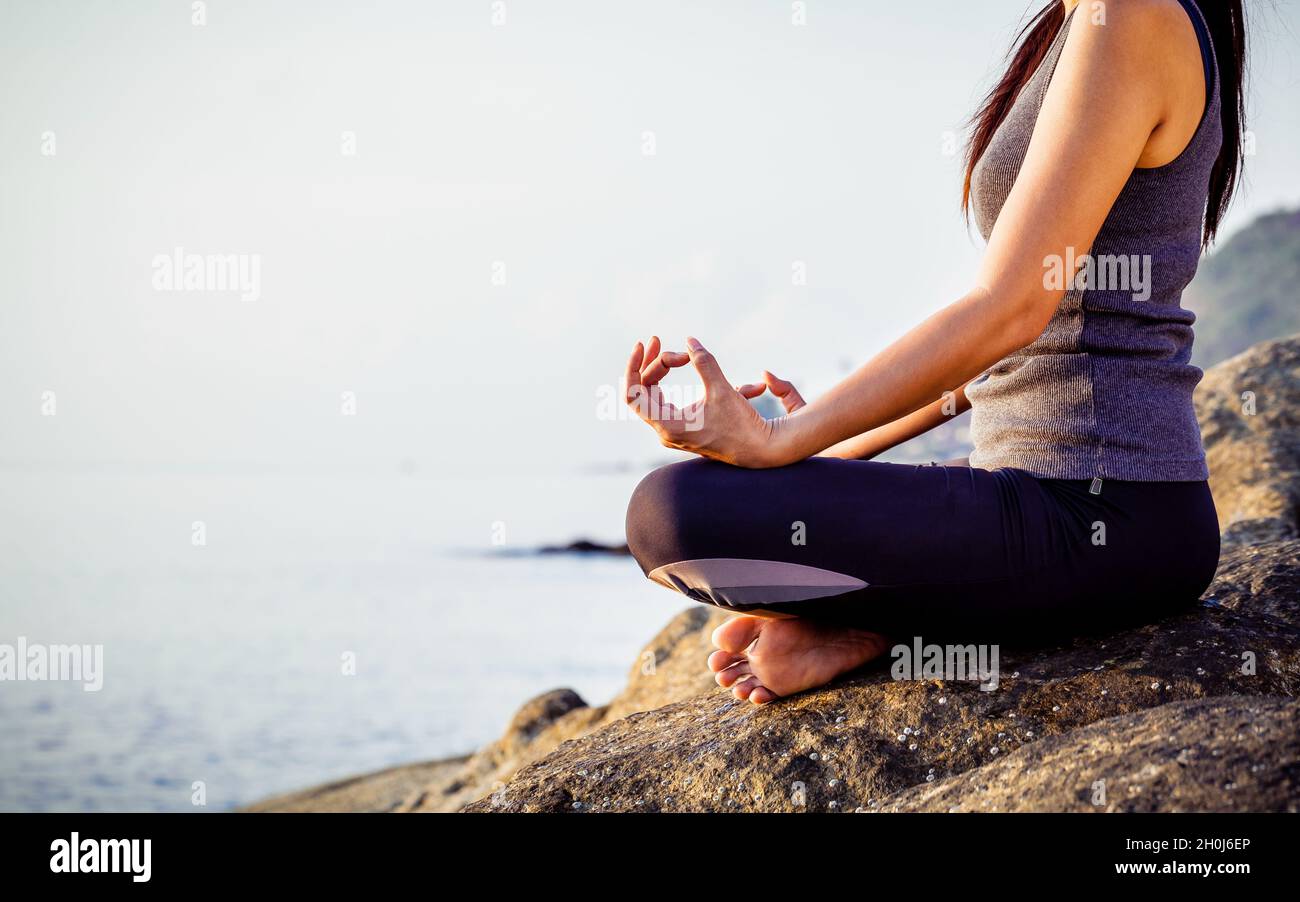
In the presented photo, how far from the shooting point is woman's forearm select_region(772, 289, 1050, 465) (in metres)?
2.21

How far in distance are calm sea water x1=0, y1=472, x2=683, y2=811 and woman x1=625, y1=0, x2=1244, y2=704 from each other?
7.72 metres

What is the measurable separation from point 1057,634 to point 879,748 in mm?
558

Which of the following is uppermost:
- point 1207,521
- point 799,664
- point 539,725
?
point 1207,521

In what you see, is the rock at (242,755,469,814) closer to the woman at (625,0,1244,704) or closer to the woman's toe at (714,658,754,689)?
the woman's toe at (714,658,754,689)

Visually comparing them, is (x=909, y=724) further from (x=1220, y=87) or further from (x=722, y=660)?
(x=1220, y=87)

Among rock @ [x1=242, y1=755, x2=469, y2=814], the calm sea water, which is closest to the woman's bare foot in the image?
rock @ [x1=242, y1=755, x2=469, y2=814]

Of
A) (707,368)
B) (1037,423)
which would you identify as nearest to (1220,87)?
(1037,423)

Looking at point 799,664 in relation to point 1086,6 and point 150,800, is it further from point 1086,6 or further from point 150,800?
point 150,800

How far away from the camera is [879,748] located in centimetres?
241

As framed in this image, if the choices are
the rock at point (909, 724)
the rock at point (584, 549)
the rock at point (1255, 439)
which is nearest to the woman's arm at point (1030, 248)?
the rock at point (909, 724)

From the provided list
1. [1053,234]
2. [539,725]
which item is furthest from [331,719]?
[1053,234]

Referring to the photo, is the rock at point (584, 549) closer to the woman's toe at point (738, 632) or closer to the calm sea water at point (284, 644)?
the calm sea water at point (284, 644)

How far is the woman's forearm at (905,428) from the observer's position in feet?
10.1
